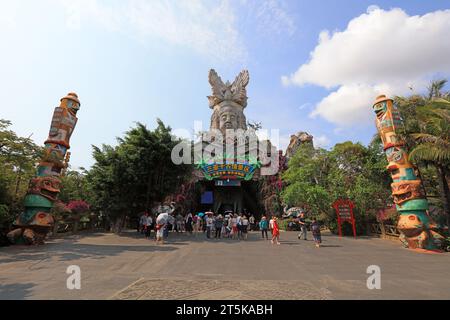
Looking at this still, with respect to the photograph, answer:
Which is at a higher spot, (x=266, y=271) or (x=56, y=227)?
(x=56, y=227)

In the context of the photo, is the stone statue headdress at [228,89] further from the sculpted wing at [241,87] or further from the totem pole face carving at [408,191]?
the totem pole face carving at [408,191]

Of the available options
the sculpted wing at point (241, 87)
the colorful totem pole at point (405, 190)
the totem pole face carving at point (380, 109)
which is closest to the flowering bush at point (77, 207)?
the colorful totem pole at point (405, 190)

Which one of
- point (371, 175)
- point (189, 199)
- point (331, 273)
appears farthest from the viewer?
point (189, 199)

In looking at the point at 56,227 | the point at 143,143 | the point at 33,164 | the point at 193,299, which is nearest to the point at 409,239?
the point at 193,299

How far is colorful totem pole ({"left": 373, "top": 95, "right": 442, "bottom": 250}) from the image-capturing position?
1240cm

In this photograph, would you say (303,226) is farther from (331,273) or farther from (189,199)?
(189,199)

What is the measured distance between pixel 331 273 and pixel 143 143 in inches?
557

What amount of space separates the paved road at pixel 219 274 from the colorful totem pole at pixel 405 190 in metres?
1.36

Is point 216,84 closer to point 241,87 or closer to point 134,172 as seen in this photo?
point 241,87

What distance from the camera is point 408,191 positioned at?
13.0 meters

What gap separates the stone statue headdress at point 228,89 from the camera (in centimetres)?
3675

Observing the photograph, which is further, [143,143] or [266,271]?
[143,143]

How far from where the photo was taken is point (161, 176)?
741 inches

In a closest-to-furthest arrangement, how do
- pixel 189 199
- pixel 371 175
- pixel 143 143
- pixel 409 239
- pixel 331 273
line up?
pixel 331 273 < pixel 409 239 < pixel 143 143 < pixel 371 175 < pixel 189 199
